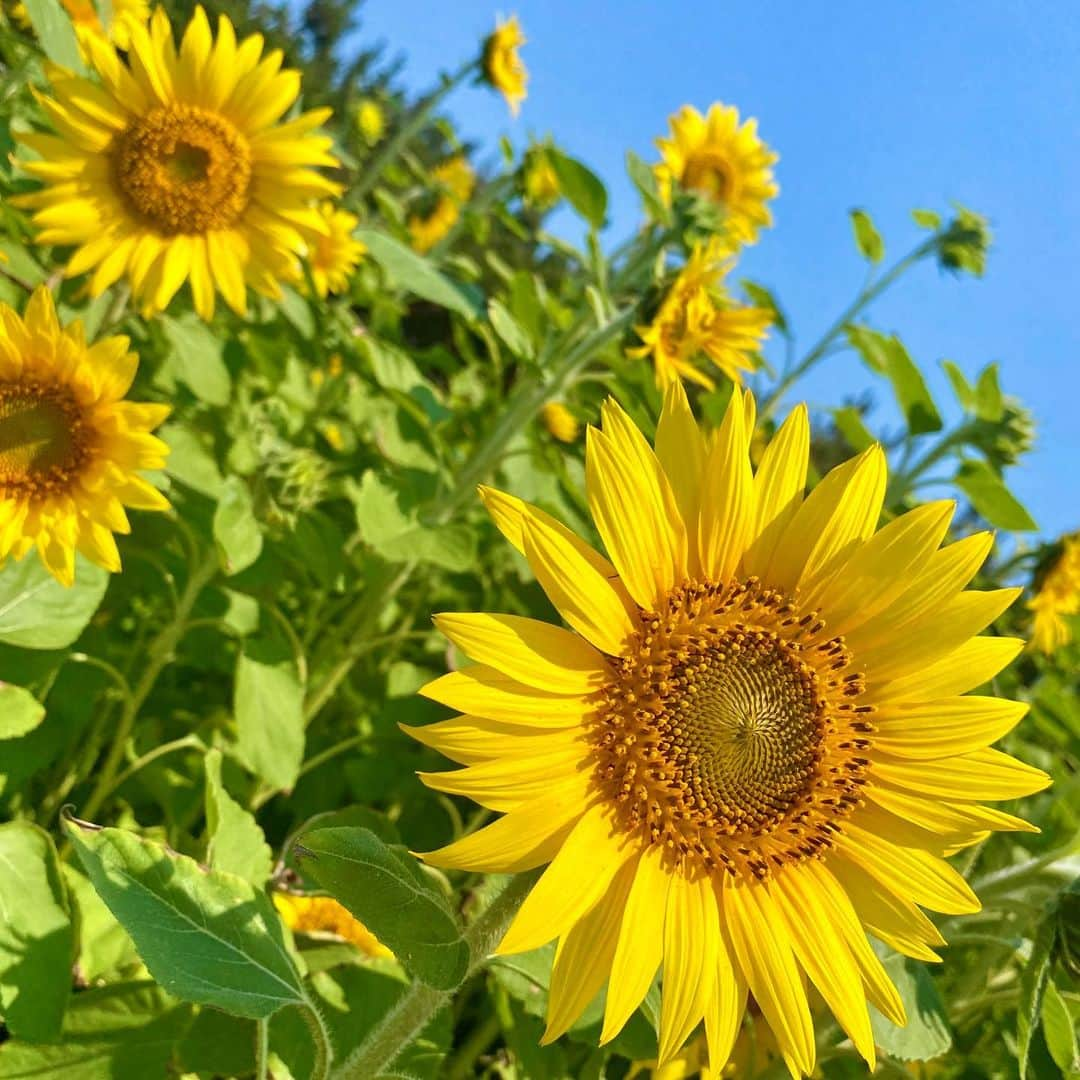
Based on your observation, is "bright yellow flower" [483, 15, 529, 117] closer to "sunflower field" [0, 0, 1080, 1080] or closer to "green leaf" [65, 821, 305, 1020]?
"sunflower field" [0, 0, 1080, 1080]

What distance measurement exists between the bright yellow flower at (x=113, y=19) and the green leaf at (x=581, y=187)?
3.59 ft

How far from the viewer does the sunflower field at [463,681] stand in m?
1.30

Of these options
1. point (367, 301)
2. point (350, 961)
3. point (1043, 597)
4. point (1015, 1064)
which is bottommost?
point (350, 961)

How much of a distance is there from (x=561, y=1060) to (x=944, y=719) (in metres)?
1.05

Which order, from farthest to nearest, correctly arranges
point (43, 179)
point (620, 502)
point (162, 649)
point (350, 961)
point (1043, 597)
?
point (1043, 597) < point (43, 179) < point (162, 649) < point (350, 961) < point (620, 502)

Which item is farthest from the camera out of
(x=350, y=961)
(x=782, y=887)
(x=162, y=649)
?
(x=162, y=649)

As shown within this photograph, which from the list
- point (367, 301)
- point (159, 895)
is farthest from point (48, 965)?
point (367, 301)

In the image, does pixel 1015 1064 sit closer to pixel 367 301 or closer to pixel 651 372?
pixel 651 372

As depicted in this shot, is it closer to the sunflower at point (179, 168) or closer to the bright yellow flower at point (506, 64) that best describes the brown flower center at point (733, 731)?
the sunflower at point (179, 168)

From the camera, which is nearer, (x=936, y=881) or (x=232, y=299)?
(x=936, y=881)

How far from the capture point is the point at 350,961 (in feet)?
6.17

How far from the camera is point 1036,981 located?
151 centimetres

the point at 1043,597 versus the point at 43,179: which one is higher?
the point at 1043,597

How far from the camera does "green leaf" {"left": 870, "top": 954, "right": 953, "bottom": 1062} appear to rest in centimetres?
166
